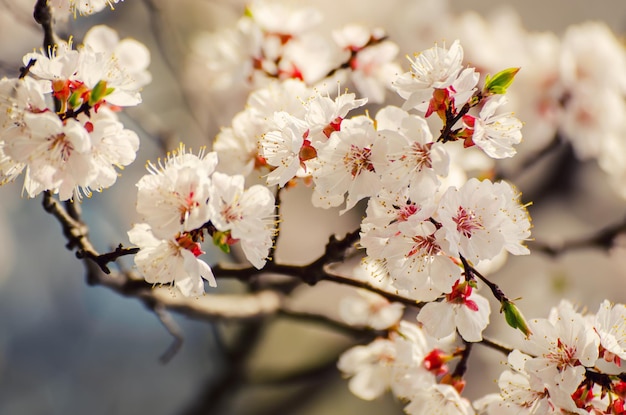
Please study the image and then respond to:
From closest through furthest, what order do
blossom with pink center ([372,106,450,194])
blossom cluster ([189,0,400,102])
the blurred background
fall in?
blossom with pink center ([372,106,450,194]) → blossom cluster ([189,0,400,102]) → the blurred background

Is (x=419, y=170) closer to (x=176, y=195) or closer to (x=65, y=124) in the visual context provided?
(x=176, y=195)

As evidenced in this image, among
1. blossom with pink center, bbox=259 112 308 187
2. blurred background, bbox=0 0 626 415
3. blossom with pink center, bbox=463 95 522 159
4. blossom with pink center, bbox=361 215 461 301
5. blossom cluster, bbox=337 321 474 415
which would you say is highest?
blossom with pink center, bbox=259 112 308 187

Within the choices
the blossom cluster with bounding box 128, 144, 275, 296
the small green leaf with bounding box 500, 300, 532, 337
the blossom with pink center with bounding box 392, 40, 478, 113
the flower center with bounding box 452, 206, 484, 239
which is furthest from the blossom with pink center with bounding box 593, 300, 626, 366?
the blossom cluster with bounding box 128, 144, 275, 296

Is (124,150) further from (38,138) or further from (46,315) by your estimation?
(46,315)

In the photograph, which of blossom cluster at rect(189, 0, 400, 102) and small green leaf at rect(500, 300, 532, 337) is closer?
small green leaf at rect(500, 300, 532, 337)

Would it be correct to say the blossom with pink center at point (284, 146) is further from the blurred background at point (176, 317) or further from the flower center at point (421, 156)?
the blurred background at point (176, 317)

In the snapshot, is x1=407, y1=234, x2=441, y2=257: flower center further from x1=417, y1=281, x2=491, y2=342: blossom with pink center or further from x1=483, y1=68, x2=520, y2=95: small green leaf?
x1=483, y1=68, x2=520, y2=95: small green leaf

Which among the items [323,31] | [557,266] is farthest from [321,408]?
[323,31]

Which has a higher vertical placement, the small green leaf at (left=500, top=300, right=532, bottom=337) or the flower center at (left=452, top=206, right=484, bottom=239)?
the flower center at (left=452, top=206, right=484, bottom=239)
